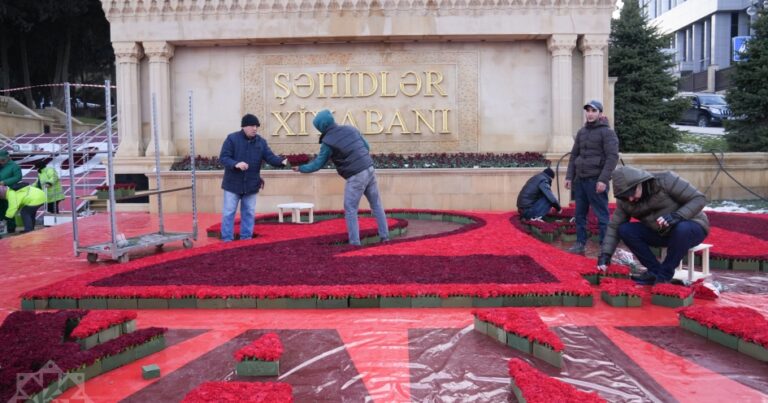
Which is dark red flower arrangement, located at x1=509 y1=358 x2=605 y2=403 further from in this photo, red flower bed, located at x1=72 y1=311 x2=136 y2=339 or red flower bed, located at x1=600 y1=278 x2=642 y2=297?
red flower bed, located at x1=72 y1=311 x2=136 y2=339

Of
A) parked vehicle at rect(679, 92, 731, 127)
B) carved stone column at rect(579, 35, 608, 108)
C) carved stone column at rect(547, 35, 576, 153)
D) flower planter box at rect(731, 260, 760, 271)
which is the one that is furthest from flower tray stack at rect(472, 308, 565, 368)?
parked vehicle at rect(679, 92, 731, 127)

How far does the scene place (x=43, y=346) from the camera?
445 cm

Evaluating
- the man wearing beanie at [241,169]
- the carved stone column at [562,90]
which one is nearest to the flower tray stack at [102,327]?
the man wearing beanie at [241,169]

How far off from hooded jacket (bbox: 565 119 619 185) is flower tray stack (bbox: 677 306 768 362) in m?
3.13

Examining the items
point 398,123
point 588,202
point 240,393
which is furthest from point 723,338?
point 398,123

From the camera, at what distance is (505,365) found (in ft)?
14.4

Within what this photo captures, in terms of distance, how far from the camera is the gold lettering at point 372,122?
16047 mm

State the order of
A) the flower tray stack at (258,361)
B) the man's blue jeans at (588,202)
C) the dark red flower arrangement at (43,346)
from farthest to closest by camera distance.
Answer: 1. the man's blue jeans at (588,202)
2. the flower tray stack at (258,361)
3. the dark red flower arrangement at (43,346)

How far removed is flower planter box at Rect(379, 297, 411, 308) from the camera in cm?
602

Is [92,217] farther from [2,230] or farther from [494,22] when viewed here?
[494,22]

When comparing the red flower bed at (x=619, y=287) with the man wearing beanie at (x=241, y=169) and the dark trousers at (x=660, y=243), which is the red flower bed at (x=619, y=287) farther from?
the man wearing beanie at (x=241, y=169)

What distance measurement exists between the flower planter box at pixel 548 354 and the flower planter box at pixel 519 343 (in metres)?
0.05

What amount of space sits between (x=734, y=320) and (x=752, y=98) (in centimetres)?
1946

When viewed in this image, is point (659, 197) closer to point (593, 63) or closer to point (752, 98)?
point (593, 63)
